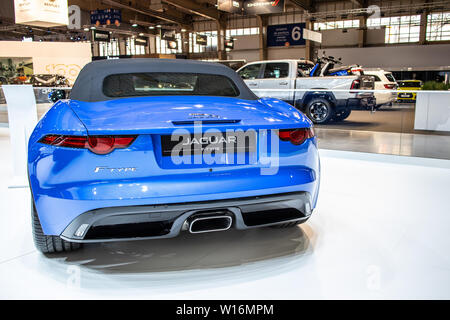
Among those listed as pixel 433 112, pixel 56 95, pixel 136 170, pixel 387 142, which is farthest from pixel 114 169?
pixel 433 112

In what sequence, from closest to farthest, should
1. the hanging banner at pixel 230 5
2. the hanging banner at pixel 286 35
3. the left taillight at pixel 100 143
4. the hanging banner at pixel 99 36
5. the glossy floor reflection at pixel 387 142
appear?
the left taillight at pixel 100 143
the glossy floor reflection at pixel 387 142
the hanging banner at pixel 230 5
the hanging banner at pixel 99 36
the hanging banner at pixel 286 35

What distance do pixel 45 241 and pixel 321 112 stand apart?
21.3 ft

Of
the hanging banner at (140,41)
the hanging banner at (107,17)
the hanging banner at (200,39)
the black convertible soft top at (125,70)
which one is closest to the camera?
the black convertible soft top at (125,70)

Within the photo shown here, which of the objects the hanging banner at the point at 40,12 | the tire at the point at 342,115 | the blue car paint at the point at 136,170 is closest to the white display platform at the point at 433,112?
the tire at the point at 342,115

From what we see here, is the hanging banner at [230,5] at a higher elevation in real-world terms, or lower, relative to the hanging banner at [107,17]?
lower

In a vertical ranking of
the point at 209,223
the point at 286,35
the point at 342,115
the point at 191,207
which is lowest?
the point at 209,223

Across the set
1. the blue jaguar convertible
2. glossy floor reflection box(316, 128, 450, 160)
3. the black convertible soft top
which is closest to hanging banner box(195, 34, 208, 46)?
glossy floor reflection box(316, 128, 450, 160)

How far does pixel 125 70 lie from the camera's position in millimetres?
2865

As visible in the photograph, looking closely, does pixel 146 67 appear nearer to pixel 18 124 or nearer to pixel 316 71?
pixel 18 124

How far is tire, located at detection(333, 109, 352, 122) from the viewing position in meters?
8.02

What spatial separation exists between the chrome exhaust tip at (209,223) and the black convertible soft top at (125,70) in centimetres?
97

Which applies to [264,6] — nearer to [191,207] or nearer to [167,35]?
[191,207]

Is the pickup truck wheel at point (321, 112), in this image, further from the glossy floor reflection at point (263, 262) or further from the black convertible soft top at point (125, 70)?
the black convertible soft top at point (125, 70)

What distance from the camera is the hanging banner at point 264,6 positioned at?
1573 centimetres
